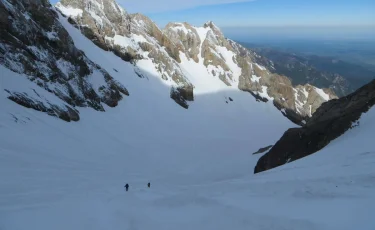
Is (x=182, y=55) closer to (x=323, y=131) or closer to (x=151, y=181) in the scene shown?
(x=151, y=181)

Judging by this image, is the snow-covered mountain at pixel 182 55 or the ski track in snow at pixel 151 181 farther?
the snow-covered mountain at pixel 182 55

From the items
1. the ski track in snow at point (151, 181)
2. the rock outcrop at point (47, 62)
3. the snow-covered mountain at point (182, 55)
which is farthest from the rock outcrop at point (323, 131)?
the snow-covered mountain at point (182, 55)

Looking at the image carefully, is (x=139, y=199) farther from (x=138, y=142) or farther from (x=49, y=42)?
(x=49, y=42)

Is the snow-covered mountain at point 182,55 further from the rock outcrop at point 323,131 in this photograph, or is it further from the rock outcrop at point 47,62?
the rock outcrop at point 323,131

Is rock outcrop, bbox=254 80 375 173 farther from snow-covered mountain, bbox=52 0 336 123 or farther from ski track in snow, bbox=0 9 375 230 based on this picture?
snow-covered mountain, bbox=52 0 336 123

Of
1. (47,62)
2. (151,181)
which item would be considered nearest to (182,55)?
(47,62)

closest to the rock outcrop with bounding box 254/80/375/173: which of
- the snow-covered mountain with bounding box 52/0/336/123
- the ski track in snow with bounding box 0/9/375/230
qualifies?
the ski track in snow with bounding box 0/9/375/230

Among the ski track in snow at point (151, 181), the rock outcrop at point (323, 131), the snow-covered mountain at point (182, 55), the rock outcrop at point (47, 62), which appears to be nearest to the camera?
the ski track in snow at point (151, 181)
